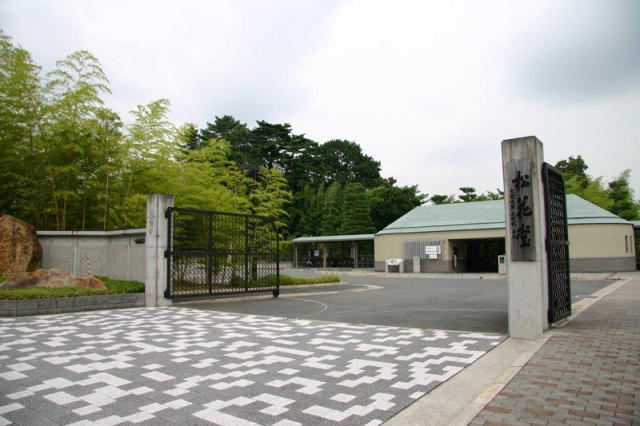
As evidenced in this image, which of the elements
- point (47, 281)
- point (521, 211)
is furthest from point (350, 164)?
point (521, 211)

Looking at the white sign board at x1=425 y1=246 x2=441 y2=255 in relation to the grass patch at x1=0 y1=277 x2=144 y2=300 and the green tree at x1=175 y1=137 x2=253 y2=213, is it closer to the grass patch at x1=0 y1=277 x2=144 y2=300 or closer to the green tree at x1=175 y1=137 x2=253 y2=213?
the green tree at x1=175 y1=137 x2=253 y2=213

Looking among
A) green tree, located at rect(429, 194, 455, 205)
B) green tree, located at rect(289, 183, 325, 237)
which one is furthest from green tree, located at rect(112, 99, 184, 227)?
green tree, located at rect(429, 194, 455, 205)

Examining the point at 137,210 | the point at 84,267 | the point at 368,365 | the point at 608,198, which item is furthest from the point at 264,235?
the point at 608,198

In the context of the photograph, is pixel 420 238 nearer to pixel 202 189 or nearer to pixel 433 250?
pixel 433 250

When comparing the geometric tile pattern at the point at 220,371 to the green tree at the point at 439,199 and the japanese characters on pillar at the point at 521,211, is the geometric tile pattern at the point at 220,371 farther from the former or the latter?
the green tree at the point at 439,199

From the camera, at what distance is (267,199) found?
15.4 m

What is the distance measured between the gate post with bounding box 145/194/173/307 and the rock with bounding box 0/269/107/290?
96 cm

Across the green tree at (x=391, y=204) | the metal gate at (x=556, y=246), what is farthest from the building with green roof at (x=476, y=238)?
the metal gate at (x=556, y=246)

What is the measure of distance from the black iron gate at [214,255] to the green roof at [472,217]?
15.8m

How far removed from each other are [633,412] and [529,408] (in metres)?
0.68

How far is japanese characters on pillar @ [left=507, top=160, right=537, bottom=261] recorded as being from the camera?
18.4ft

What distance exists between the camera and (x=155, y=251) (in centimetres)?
918

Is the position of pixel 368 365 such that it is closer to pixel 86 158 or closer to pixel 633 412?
pixel 633 412

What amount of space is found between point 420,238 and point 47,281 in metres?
21.1
